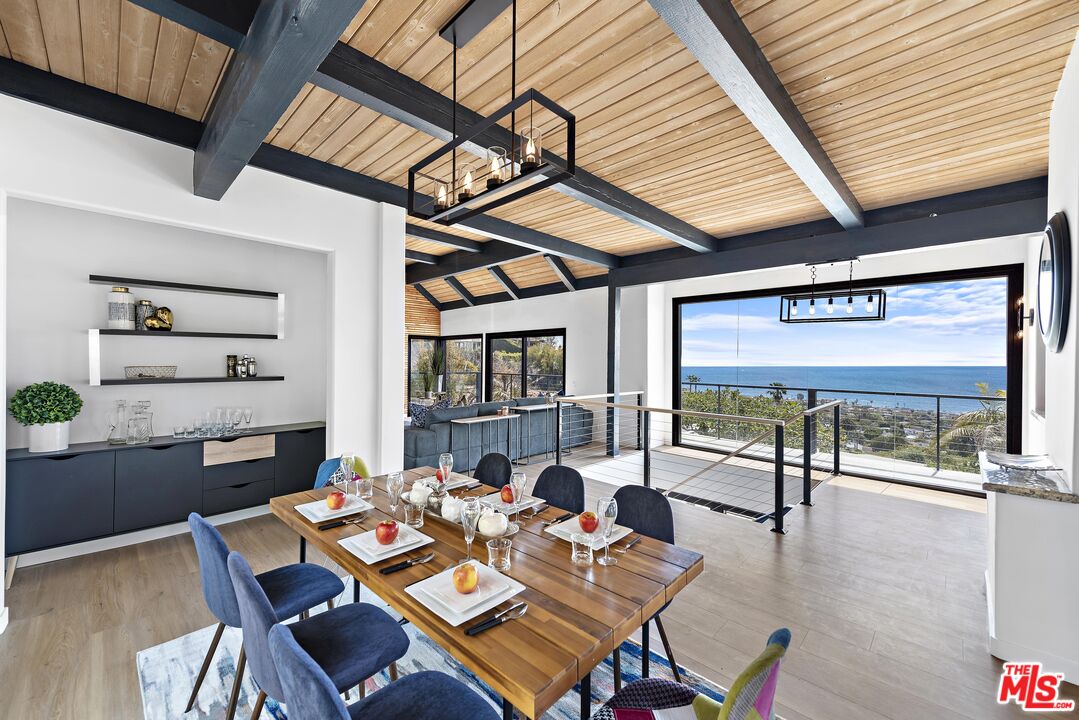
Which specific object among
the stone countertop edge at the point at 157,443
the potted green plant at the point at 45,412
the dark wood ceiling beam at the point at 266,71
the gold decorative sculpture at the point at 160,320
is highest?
the dark wood ceiling beam at the point at 266,71

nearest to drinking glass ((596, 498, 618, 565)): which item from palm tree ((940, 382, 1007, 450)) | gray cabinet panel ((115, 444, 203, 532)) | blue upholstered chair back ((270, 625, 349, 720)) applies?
blue upholstered chair back ((270, 625, 349, 720))

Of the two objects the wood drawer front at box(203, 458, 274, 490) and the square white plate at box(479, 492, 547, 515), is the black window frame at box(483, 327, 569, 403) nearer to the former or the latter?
the wood drawer front at box(203, 458, 274, 490)

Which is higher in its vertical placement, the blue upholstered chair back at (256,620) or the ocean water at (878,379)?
the ocean water at (878,379)

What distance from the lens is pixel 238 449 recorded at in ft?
12.0

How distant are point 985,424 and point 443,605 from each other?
6310 millimetres

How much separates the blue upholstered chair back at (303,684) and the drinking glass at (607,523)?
94cm

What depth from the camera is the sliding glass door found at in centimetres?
842

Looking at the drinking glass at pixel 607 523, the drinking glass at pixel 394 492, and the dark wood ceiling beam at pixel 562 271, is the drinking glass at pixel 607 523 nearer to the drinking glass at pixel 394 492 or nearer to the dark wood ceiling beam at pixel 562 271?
the drinking glass at pixel 394 492

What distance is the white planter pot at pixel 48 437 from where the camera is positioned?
291cm

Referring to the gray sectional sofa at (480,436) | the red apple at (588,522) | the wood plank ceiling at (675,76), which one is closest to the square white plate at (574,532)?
the red apple at (588,522)

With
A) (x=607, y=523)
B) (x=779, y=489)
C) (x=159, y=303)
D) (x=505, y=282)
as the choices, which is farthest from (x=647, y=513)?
(x=505, y=282)

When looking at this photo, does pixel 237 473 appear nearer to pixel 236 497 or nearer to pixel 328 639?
pixel 236 497

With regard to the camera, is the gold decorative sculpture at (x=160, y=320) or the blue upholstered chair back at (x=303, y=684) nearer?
the blue upholstered chair back at (x=303, y=684)

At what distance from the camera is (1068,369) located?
220cm
